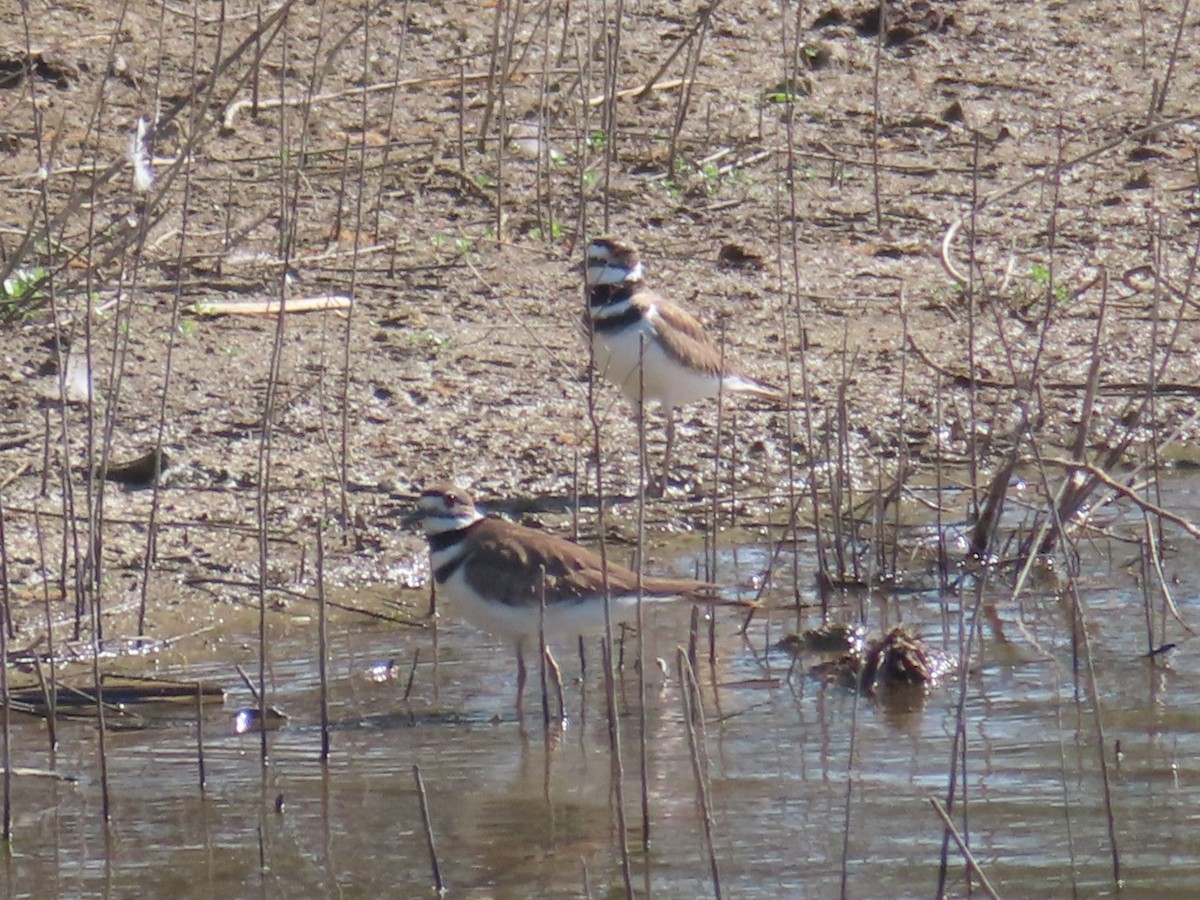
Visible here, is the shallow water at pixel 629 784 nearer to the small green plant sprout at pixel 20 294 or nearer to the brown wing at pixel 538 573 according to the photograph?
the brown wing at pixel 538 573

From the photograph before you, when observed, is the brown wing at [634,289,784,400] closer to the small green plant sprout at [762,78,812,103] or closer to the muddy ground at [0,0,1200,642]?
the muddy ground at [0,0,1200,642]

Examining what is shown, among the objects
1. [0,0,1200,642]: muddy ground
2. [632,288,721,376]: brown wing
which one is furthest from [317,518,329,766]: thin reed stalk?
[632,288,721,376]: brown wing

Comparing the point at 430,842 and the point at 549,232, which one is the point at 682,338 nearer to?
the point at 549,232

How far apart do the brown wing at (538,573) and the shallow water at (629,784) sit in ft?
1.09

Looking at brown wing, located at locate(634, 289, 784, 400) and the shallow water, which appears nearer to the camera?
the shallow water

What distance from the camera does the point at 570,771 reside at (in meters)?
6.01

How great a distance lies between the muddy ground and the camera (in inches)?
308

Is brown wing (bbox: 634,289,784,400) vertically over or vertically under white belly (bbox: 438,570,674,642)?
over

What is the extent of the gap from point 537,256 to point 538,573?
4.04 m

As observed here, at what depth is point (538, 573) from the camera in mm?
6500

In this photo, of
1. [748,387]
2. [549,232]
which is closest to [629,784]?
[748,387]

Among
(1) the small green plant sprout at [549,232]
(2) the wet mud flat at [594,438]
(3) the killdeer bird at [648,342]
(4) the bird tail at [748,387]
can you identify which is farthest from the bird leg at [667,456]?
(1) the small green plant sprout at [549,232]

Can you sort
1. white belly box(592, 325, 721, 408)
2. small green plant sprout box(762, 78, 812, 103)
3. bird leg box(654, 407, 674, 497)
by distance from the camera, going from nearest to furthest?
bird leg box(654, 407, 674, 497) < white belly box(592, 325, 721, 408) < small green plant sprout box(762, 78, 812, 103)

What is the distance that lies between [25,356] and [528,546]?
3.06 meters
